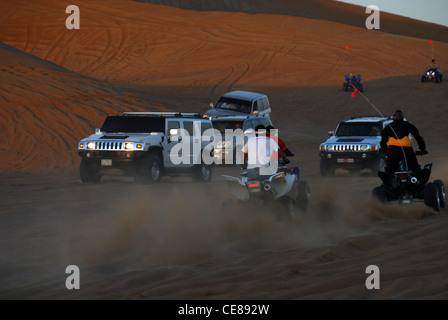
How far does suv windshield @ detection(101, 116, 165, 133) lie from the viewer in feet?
62.4

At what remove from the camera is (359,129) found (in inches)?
806

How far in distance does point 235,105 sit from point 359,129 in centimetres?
910

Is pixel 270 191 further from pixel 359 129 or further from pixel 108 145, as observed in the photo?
pixel 359 129

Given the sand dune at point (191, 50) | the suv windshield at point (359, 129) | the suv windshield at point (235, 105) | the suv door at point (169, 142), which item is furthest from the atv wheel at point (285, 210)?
the sand dune at point (191, 50)

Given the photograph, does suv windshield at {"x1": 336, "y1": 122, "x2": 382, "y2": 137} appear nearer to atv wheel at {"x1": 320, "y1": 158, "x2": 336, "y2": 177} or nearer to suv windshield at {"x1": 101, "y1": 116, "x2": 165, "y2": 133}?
atv wheel at {"x1": 320, "y1": 158, "x2": 336, "y2": 177}

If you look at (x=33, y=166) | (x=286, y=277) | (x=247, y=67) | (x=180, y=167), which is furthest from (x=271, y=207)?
(x=247, y=67)

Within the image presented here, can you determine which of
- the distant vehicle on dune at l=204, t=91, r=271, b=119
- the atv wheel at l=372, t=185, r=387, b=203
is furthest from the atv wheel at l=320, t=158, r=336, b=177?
the distant vehicle on dune at l=204, t=91, r=271, b=119

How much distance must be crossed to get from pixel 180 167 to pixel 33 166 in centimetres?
→ 598

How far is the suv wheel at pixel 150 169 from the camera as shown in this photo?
18.0 metres

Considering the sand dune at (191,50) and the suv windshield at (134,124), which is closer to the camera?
the suv windshield at (134,124)

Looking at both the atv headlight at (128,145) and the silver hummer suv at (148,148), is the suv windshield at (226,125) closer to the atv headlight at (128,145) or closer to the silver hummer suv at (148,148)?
the silver hummer suv at (148,148)

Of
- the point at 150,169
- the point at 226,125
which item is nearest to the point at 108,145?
the point at 150,169

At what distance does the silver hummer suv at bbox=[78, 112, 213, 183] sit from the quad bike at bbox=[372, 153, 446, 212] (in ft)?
23.5
